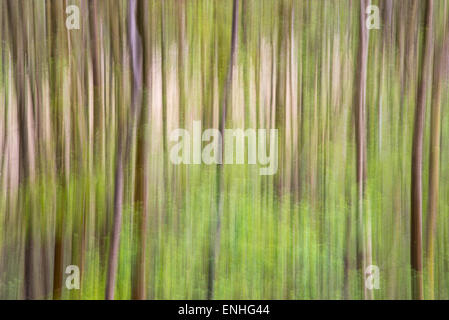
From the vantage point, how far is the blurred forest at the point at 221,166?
0.47m

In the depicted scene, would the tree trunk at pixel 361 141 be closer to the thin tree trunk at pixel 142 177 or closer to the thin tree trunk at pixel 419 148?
the thin tree trunk at pixel 419 148

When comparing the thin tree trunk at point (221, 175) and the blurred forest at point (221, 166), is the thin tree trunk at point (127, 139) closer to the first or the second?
the blurred forest at point (221, 166)

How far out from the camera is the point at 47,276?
Result: 1.55 feet

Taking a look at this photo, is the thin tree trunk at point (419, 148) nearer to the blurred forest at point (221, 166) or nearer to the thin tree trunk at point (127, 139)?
the blurred forest at point (221, 166)

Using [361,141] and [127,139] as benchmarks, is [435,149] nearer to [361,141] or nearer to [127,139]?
[361,141]

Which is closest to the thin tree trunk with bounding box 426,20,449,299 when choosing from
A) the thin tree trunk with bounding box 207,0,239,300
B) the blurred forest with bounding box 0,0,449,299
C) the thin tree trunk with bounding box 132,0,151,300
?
the blurred forest with bounding box 0,0,449,299

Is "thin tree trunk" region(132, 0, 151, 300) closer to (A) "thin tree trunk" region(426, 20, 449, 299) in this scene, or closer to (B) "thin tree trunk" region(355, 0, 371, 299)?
(B) "thin tree trunk" region(355, 0, 371, 299)

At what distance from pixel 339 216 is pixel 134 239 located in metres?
0.30

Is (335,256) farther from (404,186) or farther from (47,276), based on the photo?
(47,276)

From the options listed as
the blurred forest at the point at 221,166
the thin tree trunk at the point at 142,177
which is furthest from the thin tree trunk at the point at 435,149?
the thin tree trunk at the point at 142,177

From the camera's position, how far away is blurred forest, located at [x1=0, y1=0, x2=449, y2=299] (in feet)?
1.55

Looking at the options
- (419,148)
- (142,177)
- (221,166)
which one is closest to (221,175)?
(221,166)

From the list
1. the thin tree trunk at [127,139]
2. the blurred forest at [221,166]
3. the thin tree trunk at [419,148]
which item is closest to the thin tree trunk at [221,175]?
the blurred forest at [221,166]
